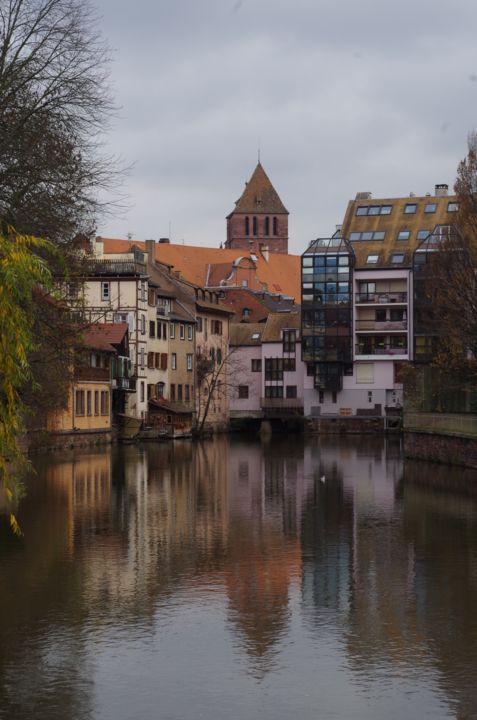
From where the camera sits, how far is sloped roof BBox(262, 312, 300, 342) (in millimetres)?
115637

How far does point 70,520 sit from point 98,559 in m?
7.33

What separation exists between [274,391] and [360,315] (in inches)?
479

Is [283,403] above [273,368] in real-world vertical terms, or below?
below

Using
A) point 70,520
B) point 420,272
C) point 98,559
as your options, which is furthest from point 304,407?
point 98,559

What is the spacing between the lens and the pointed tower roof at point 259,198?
17875 centimetres

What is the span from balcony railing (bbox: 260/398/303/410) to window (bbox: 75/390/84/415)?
38136 millimetres

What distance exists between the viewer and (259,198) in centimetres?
17938

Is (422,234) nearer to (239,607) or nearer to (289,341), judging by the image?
(289,341)

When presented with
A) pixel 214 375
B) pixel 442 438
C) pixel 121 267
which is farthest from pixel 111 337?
pixel 442 438

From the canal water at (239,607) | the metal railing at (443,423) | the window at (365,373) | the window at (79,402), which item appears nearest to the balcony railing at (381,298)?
the window at (365,373)

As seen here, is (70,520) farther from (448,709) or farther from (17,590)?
(448,709)

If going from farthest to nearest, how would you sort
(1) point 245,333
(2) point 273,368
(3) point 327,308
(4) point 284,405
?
(1) point 245,333, (2) point 273,368, (4) point 284,405, (3) point 327,308

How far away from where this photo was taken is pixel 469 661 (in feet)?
56.0

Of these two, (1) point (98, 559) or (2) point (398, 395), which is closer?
(1) point (98, 559)
